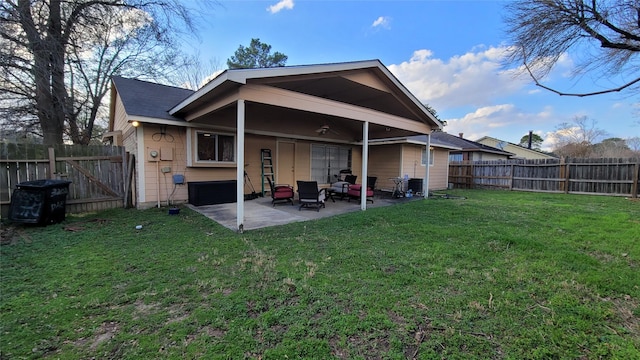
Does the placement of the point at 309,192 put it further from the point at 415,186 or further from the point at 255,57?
the point at 255,57

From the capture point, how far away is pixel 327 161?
1116 cm

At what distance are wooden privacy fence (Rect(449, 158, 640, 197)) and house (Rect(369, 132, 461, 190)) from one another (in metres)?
2.35

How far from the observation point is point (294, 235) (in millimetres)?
4699

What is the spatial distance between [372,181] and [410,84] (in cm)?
1101

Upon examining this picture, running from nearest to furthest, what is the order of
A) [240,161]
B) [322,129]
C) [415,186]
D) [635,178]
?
[240,161] → [322,129] → [635,178] → [415,186]

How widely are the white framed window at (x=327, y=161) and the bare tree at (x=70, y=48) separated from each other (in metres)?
6.48

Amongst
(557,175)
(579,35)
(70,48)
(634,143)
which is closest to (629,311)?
(579,35)

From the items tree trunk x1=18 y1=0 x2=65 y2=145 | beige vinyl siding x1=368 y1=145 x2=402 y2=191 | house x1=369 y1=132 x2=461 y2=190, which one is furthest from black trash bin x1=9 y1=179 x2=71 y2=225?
beige vinyl siding x1=368 y1=145 x2=402 y2=191

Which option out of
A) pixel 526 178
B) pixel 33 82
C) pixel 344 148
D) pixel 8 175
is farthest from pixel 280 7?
pixel 526 178

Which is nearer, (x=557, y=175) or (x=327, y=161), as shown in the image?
(x=327, y=161)

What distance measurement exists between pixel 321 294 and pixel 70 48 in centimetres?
1202

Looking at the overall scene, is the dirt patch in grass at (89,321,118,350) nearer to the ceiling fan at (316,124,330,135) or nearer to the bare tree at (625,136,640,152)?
the ceiling fan at (316,124,330,135)

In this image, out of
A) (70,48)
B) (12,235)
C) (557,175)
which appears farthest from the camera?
(557,175)

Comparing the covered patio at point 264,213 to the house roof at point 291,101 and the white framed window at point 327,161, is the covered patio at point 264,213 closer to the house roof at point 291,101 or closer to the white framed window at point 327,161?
the house roof at point 291,101
